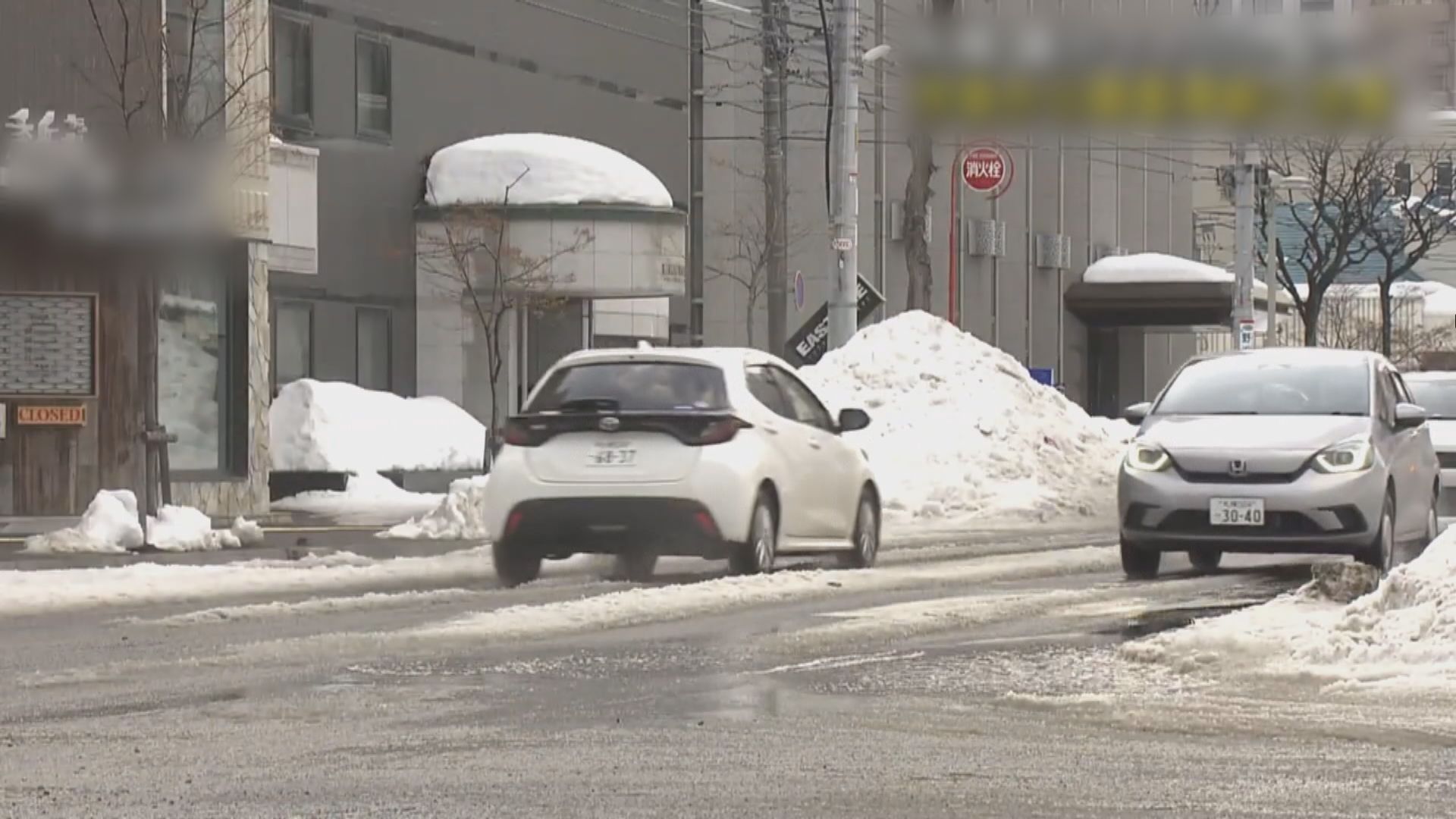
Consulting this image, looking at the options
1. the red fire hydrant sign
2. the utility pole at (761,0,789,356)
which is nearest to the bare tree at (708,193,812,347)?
the red fire hydrant sign

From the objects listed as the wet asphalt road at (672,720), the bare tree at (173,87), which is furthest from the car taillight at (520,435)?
the bare tree at (173,87)

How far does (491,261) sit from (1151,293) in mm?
29731

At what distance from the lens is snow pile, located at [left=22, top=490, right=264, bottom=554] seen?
21.7m

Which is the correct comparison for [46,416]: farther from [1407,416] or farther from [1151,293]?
[1151,293]

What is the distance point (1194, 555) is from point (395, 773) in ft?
37.6

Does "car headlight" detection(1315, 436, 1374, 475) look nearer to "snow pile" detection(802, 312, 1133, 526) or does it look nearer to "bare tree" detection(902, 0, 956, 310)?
"snow pile" detection(802, 312, 1133, 526)

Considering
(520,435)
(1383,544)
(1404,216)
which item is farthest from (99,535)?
(1404,216)

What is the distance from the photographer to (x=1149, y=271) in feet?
215

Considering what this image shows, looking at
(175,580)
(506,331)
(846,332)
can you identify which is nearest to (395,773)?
(175,580)

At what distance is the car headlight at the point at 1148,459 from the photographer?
57.8 ft

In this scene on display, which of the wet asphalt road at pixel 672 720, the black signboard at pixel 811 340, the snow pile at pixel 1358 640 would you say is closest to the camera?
the wet asphalt road at pixel 672 720

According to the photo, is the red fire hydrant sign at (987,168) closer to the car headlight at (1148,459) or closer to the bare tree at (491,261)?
the bare tree at (491,261)

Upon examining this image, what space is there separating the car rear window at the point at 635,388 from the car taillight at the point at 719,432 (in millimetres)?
205

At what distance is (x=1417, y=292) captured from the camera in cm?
9644
